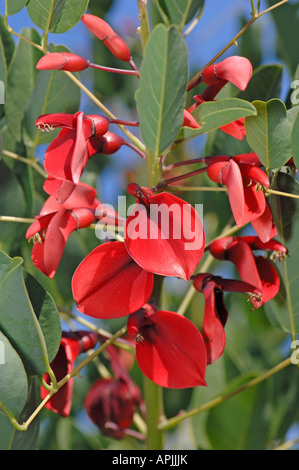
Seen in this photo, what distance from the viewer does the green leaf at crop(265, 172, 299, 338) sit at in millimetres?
782

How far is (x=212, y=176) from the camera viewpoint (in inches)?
30.0

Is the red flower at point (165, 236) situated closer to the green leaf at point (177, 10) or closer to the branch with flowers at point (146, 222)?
the branch with flowers at point (146, 222)

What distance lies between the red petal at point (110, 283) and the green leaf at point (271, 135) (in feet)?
0.67

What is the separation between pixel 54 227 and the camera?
0.77m

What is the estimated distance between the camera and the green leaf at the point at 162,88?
611mm

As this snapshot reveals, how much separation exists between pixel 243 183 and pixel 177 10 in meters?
0.30

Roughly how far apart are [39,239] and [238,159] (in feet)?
0.91

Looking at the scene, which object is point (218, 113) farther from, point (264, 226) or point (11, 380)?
point (11, 380)

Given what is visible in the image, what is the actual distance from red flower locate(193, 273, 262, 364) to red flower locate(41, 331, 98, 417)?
0.60 ft

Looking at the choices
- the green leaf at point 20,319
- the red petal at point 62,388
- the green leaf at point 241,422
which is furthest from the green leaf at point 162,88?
the green leaf at point 241,422

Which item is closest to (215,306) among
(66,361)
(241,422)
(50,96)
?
(66,361)

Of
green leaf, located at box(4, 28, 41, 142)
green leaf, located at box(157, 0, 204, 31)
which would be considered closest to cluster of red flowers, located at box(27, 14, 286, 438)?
green leaf, located at box(157, 0, 204, 31)

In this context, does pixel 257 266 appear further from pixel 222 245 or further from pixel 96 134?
pixel 96 134

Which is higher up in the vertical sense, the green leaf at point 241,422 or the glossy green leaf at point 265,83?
the glossy green leaf at point 265,83
